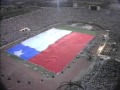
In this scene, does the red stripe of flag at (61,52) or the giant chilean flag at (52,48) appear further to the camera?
the giant chilean flag at (52,48)

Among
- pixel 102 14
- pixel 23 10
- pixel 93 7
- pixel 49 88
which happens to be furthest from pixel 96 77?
pixel 23 10

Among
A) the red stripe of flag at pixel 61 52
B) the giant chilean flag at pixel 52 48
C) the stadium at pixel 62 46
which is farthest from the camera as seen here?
the giant chilean flag at pixel 52 48

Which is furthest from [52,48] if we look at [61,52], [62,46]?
[61,52]

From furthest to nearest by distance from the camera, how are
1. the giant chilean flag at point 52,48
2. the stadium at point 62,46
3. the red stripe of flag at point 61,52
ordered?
the giant chilean flag at point 52,48
the red stripe of flag at point 61,52
the stadium at point 62,46

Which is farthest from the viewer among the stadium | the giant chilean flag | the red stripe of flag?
the giant chilean flag

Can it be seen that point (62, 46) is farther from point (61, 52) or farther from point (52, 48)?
point (61, 52)

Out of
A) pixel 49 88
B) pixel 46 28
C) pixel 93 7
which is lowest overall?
pixel 49 88

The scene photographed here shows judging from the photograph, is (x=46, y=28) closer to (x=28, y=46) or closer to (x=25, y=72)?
(x=28, y=46)
